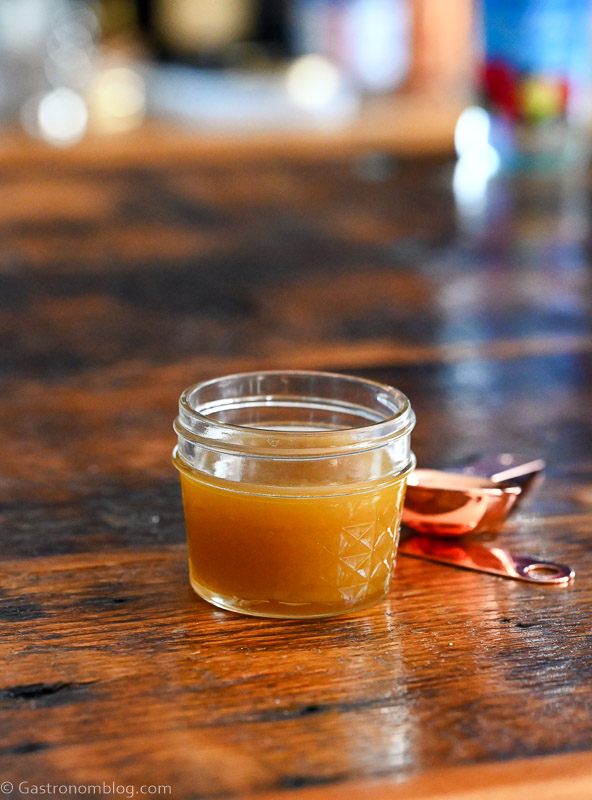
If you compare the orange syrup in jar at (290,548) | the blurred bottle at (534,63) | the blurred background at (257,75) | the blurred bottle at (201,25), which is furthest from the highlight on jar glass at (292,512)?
the blurred bottle at (201,25)

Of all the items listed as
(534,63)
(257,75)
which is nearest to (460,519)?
(534,63)

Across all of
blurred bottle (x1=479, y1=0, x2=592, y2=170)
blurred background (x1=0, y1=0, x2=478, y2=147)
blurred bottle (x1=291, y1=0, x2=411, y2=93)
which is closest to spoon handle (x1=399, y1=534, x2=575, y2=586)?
blurred bottle (x1=479, y1=0, x2=592, y2=170)

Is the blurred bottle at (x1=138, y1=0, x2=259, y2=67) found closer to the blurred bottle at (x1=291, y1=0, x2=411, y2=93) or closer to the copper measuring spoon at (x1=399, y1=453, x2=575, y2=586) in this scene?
the blurred bottle at (x1=291, y1=0, x2=411, y2=93)

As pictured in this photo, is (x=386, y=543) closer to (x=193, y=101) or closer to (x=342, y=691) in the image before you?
(x=342, y=691)

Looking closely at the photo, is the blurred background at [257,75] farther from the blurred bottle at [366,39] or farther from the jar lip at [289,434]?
the jar lip at [289,434]

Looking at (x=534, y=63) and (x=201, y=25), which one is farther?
(x=201, y=25)

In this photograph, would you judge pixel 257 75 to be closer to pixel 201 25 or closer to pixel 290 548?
pixel 201 25

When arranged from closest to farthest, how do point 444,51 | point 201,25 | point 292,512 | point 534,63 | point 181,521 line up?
1. point 292,512
2. point 181,521
3. point 534,63
4. point 444,51
5. point 201,25
